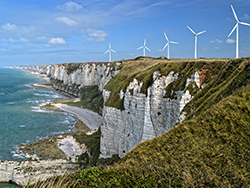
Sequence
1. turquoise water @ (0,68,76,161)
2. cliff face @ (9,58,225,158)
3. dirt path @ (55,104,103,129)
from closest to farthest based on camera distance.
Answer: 1. cliff face @ (9,58,225,158)
2. turquoise water @ (0,68,76,161)
3. dirt path @ (55,104,103,129)

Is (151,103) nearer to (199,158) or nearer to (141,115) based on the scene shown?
(141,115)

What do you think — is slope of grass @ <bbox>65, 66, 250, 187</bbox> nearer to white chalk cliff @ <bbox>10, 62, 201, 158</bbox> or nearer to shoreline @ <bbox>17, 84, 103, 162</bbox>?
white chalk cliff @ <bbox>10, 62, 201, 158</bbox>

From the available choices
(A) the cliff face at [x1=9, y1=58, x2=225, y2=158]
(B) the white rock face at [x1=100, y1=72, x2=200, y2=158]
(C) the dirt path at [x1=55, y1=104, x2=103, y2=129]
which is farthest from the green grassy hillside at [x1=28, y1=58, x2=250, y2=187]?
(C) the dirt path at [x1=55, y1=104, x2=103, y2=129]

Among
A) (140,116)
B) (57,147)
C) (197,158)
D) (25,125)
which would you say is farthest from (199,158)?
(25,125)

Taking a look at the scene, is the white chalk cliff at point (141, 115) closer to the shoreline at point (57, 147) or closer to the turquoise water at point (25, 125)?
the shoreline at point (57, 147)

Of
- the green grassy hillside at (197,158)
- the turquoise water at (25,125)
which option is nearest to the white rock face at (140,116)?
the green grassy hillside at (197,158)

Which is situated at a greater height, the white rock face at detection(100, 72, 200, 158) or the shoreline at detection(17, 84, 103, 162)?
the white rock face at detection(100, 72, 200, 158)
